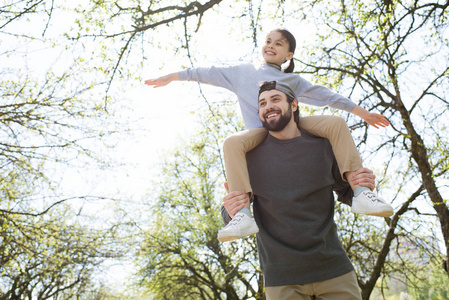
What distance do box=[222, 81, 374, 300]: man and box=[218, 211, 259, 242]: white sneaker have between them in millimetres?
77

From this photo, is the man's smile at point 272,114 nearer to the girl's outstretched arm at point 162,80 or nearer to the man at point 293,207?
the man at point 293,207

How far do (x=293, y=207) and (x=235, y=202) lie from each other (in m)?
0.34

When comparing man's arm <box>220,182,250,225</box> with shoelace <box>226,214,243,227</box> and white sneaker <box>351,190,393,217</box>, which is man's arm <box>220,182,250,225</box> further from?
white sneaker <box>351,190,393,217</box>

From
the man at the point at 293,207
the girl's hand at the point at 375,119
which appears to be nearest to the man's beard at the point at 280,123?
the man at the point at 293,207

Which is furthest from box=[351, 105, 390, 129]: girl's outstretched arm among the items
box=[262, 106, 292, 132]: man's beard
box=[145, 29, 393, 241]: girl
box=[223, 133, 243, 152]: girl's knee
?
box=[223, 133, 243, 152]: girl's knee

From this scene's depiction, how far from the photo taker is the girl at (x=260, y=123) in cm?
219

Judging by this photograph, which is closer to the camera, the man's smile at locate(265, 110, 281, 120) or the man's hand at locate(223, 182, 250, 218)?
the man's hand at locate(223, 182, 250, 218)

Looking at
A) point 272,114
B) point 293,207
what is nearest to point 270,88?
point 272,114

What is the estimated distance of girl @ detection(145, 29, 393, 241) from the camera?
2188 millimetres

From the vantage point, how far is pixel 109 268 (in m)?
12.9

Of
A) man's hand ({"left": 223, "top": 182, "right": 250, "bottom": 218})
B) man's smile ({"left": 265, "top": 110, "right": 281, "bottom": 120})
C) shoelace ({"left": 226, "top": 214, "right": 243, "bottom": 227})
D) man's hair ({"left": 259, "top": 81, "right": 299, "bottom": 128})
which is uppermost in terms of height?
man's hair ({"left": 259, "top": 81, "right": 299, "bottom": 128})

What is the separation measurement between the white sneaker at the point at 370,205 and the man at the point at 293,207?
4.6 inches

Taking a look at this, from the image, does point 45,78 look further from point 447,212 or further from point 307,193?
point 447,212

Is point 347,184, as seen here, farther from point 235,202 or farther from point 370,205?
point 235,202
